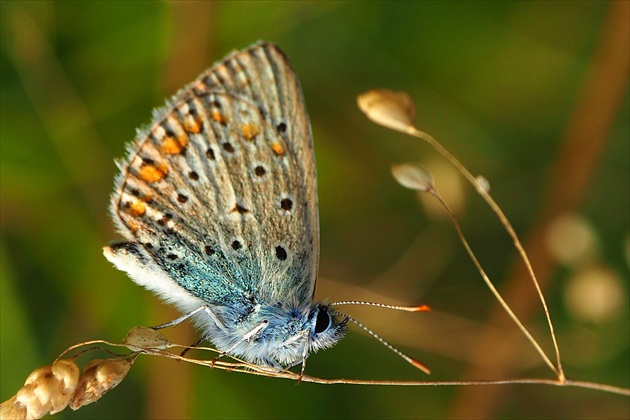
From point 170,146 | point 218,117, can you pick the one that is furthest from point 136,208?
point 218,117

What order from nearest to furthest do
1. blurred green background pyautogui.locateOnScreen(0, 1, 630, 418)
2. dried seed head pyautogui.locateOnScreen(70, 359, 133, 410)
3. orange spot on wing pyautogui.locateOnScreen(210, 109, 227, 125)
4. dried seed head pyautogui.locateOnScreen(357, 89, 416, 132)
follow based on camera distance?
dried seed head pyautogui.locateOnScreen(70, 359, 133, 410), dried seed head pyautogui.locateOnScreen(357, 89, 416, 132), orange spot on wing pyautogui.locateOnScreen(210, 109, 227, 125), blurred green background pyautogui.locateOnScreen(0, 1, 630, 418)

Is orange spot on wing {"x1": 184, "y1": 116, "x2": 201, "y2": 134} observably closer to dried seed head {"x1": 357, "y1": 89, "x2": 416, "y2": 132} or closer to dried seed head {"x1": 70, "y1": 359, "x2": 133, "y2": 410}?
dried seed head {"x1": 357, "y1": 89, "x2": 416, "y2": 132}

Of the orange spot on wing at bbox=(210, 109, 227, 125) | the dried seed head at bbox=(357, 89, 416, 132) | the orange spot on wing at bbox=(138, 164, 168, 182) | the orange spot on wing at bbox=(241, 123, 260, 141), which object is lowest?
the orange spot on wing at bbox=(138, 164, 168, 182)

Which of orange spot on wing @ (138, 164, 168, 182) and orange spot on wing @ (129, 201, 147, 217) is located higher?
orange spot on wing @ (138, 164, 168, 182)

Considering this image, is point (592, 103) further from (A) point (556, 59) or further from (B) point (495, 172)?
(B) point (495, 172)

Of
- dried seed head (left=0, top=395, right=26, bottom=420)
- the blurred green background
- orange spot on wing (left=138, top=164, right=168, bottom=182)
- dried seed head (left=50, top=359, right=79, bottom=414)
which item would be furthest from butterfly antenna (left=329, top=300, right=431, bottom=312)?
dried seed head (left=0, top=395, right=26, bottom=420)

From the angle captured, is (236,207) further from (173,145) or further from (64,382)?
(64,382)

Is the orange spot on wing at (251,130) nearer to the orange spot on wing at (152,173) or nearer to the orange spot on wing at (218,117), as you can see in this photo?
the orange spot on wing at (218,117)
